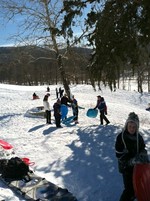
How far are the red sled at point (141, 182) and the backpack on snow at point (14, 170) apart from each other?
11.0ft

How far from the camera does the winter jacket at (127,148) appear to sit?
5.75 meters

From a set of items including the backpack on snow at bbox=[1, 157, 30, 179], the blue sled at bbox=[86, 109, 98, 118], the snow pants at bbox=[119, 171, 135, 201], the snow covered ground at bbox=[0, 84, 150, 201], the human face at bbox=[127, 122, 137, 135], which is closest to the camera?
the human face at bbox=[127, 122, 137, 135]

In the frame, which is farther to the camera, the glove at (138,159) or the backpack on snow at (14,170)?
the backpack on snow at (14,170)

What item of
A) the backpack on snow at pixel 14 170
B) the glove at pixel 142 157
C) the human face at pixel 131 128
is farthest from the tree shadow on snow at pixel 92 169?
the human face at pixel 131 128

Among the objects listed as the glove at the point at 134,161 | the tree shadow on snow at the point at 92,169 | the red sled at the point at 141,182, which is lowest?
the tree shadow on snow at the point at 92,169

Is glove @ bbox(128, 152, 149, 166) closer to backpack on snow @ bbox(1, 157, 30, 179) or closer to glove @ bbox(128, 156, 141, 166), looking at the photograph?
glove @ bbox(128, 156, 141, 166)

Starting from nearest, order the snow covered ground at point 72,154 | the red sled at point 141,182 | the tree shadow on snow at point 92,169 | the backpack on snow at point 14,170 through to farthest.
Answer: the red sled at point 141,182 < the tree shadow on snow at point 92,169 < the snow covered ground at point 72,154 < the backpack on snow at point 14,170

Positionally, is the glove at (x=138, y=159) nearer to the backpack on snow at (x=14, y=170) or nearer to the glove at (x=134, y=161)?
the glove at (x=134, y=161)

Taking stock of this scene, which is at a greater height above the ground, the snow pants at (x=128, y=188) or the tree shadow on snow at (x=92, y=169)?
the snow pants at (x=128, y=188)

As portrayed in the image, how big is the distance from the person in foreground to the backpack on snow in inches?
121

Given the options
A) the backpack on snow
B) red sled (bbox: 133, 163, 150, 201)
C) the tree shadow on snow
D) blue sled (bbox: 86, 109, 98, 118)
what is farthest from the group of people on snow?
blue sled (bbox: 86, 109, 98, 118)

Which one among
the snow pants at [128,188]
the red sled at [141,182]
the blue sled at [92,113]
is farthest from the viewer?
the blue sled at [92,113]

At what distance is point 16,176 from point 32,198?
1299mm

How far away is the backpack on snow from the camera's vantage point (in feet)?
26.0
